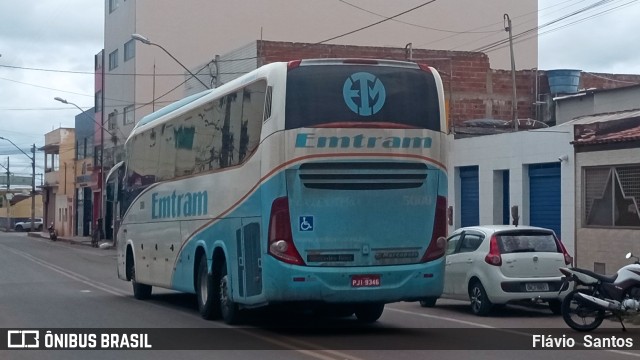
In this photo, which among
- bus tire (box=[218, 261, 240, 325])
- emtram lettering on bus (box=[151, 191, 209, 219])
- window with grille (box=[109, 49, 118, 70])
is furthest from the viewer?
window with grille (box=[109, 49, 118, 70])

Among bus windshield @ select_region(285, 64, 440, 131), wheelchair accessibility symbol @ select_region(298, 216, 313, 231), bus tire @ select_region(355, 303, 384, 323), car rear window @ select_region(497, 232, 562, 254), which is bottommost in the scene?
bus tire @ select_region(355, 303, 384, 323)

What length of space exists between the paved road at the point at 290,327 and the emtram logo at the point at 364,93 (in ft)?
10.7

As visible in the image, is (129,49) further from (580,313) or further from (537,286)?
(580,313)

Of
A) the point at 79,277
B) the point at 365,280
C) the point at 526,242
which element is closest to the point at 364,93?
the point at 365,280

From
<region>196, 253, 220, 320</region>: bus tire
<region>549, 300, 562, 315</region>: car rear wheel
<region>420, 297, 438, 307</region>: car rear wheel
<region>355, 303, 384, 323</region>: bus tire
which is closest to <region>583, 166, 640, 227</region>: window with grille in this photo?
<region>549, 300, 562, 315</region>: car rear wheel

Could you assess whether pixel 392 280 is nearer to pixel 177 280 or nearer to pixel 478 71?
pixel 177 280

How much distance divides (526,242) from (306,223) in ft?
17.9

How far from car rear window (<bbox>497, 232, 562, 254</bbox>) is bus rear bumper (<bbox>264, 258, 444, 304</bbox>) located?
3.70m

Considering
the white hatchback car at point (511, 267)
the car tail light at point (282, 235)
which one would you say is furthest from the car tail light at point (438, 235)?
the white hatchback car at point (511, 267)

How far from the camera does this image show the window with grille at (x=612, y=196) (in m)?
22.3

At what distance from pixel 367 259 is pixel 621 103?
18.7m

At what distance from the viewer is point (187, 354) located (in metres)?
12.4

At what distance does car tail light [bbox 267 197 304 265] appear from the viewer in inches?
530

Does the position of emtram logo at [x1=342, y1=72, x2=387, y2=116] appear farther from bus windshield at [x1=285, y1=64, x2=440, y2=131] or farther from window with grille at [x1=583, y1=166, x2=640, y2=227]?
window with grille at [x1=583, y1=166, x2=640, y2=227]
